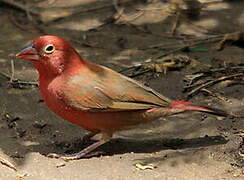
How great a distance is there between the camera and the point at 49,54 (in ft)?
16.3

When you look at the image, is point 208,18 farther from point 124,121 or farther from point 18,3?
point 124,121

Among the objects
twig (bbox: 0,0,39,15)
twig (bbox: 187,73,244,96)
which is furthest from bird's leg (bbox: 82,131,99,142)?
twig (bbox: 0,0,39,15)

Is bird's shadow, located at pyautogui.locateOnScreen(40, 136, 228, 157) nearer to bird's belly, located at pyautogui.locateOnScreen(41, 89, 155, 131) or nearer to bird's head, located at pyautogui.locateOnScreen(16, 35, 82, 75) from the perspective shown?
bird's belly, located at pyautogui.locateOnScreen(41, 89, 155, 131)

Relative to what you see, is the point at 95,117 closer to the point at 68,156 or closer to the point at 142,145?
the point at 68,156

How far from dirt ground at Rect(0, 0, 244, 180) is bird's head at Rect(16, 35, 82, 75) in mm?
757

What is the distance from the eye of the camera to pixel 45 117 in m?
5.95

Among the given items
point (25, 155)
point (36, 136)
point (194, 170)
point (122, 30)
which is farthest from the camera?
point (122, 30)

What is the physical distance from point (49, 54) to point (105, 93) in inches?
22.6

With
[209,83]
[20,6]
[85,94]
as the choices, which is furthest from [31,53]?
[20,6]

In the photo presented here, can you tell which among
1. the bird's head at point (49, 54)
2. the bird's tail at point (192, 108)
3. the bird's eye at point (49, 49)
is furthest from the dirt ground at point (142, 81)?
the bird's eye at point (49, 49)

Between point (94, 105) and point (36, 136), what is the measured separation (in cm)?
83

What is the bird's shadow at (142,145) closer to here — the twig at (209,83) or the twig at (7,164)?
the twig at (7,164)

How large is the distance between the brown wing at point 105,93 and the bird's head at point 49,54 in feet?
0.53

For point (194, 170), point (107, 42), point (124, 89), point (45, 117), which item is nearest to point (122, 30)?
point (107, 42)
